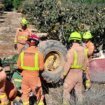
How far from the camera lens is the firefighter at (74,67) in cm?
1146

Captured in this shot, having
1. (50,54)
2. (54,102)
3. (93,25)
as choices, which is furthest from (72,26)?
(54,102)

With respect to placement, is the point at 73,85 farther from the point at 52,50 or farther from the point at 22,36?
the point at 22,36

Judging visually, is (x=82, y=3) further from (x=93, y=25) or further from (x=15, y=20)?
(x=15, y=20)

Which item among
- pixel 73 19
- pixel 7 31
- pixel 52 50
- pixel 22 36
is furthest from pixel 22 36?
pixel 7 31

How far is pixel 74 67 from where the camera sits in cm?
1157

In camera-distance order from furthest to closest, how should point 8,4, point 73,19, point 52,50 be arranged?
1. point 8,4
2. point 73,19
3. point 52,50

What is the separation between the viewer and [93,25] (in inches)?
699

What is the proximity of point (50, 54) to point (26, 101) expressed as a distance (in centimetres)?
278

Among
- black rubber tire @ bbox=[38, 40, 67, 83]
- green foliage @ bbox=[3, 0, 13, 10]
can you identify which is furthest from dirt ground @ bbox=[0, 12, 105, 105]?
green foliage @ bbox=[3, 0, 13, 10]

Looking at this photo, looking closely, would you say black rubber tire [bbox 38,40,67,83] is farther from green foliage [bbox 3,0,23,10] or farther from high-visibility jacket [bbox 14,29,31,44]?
green foliage [bbox 3,0,23,10]

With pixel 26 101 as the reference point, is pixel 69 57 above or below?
above

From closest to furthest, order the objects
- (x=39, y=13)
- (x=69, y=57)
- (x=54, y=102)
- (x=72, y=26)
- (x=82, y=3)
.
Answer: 1. (x=69, y=57)
2. (x=54, y=102)
3. (x=72, y=26)
4. (x=82, y=3)
5. (x=39, y=13)

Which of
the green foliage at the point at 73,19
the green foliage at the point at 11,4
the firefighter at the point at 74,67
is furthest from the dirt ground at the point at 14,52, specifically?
the green foliage at the point at 11,4

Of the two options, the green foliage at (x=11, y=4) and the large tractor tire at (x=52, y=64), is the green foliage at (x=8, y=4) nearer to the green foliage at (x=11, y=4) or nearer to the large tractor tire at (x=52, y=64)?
the green foliage at (x=11, y=4)
